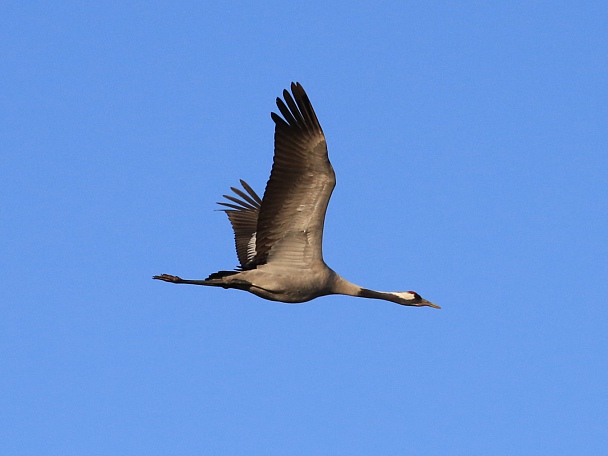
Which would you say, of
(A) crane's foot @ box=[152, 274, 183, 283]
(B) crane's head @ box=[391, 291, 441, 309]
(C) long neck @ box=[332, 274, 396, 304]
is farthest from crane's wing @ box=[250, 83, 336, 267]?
(B) crane's head @ box=[391, 291, 441, 309]

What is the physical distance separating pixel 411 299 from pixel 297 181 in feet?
12.0

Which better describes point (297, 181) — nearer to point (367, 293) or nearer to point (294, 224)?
point (294, 224)

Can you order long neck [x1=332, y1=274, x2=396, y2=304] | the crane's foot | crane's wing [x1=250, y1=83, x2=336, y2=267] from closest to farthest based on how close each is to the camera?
1. crane's wing [x1=250, y1=83, x2=336, y2=267]
2. the crane's foot
3. long neck [x1=332, y1=274, x2=396, y2=304]

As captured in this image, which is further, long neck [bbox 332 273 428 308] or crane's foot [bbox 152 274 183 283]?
long neck [bbox 332 273 428 308]

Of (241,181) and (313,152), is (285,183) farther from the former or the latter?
(241,181)

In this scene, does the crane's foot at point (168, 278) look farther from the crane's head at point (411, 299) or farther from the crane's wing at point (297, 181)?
the crane's head at point (411, 299)

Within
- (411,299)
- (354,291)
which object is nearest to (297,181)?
(354,291)

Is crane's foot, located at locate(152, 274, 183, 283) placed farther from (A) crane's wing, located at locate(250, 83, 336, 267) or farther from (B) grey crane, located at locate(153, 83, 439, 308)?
(A) crane's wing, located at locate(250, 83, 336, 267)

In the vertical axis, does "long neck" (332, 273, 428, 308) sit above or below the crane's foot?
above

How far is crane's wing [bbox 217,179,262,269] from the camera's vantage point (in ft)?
64.4

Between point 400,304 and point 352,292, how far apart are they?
1.22m

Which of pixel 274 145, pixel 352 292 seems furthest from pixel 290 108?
pixel 352 292

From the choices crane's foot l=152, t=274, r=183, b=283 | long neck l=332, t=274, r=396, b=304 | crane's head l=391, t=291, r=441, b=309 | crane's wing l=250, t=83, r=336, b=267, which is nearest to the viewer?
crane's wing l=250, t=83, r=336, b=267

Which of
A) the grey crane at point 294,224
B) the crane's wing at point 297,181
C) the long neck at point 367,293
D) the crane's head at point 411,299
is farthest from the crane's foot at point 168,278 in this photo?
the crane's head at point 411,299
